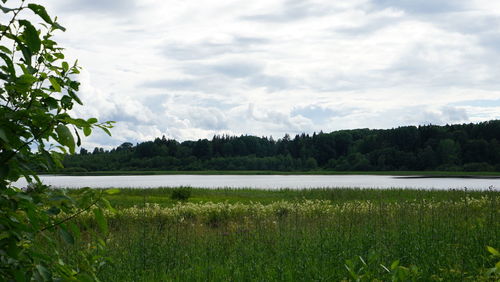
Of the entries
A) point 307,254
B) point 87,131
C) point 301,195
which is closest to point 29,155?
point 87,131

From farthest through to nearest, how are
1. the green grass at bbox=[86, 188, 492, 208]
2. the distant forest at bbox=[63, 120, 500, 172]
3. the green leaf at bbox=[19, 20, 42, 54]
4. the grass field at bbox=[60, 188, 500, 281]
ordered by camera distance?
the distant forest at bbox=[63, 120, 500, 172] → the green grass at bbox=[86, 188, 492, 208] → the grass field at bbox=[60, 188, 500, 281] → the green leaf at bbox=[19, 20, 42, 54]

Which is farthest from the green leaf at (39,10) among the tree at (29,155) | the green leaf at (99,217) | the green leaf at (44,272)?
the green leaf at (44,272)

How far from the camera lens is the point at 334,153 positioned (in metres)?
167

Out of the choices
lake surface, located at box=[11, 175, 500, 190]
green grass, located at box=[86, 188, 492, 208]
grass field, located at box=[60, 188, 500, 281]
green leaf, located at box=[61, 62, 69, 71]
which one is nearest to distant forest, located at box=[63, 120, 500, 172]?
lake surface, located at box=[11, 175, 500, 190]

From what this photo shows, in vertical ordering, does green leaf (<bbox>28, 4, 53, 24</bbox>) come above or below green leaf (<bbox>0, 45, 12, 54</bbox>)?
above

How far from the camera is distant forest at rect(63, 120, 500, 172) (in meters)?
126

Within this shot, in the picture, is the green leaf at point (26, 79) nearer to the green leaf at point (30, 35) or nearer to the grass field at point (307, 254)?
the green leaf at point (30, 35)

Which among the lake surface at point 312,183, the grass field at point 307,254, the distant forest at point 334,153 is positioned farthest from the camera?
the distant forest at point 334,153

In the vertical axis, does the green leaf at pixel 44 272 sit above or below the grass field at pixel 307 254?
above

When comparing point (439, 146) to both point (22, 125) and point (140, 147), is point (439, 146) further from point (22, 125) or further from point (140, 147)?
point (22, 125)

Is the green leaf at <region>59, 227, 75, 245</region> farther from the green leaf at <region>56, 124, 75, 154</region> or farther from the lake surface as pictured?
the lake surface

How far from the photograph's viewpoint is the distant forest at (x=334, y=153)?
415 feet

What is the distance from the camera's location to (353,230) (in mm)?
11680

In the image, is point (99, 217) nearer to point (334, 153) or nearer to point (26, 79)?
point (26, 79)
